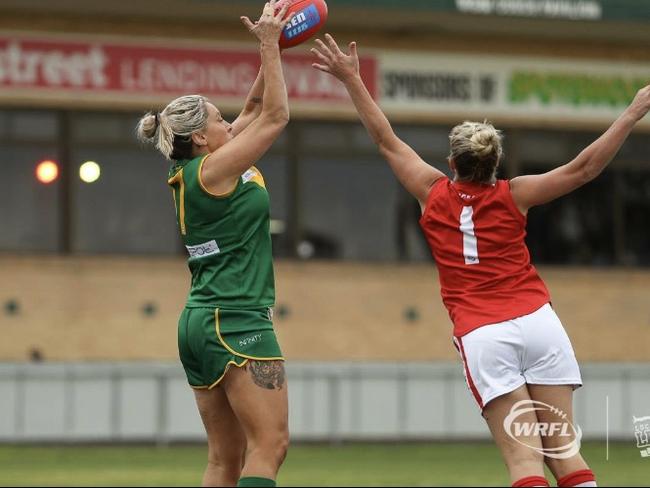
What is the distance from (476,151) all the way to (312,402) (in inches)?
512

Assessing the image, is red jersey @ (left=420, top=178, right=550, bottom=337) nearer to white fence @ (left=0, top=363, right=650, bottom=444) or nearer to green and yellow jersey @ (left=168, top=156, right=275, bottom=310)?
green and yellow jersey @ (left=168, top=156, right=275, bottom=310)

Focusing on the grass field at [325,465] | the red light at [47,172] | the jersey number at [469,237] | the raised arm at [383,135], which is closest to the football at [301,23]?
the raised arm at [383,135]

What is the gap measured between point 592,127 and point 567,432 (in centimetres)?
1691

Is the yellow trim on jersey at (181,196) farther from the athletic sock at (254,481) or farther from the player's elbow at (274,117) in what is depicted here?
the athletic sock at (254,481)

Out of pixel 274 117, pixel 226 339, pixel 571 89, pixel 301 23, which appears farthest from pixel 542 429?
pixel 571 89

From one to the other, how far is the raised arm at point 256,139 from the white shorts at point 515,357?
4.10ft

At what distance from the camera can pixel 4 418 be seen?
18.9 m

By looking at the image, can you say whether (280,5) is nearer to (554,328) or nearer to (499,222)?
(499,222)

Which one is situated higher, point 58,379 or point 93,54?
point 93,54

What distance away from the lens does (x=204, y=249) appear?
6895 mm

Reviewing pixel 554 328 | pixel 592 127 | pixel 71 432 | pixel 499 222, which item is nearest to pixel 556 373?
pixel 554 328

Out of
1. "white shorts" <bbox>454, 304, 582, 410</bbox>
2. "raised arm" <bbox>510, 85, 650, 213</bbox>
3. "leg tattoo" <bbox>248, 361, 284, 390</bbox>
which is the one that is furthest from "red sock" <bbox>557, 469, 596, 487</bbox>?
"leg tattoo" <bbox>248, 361, 284, 390</bbox>

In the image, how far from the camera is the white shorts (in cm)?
665

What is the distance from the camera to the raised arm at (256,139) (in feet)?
22.0
